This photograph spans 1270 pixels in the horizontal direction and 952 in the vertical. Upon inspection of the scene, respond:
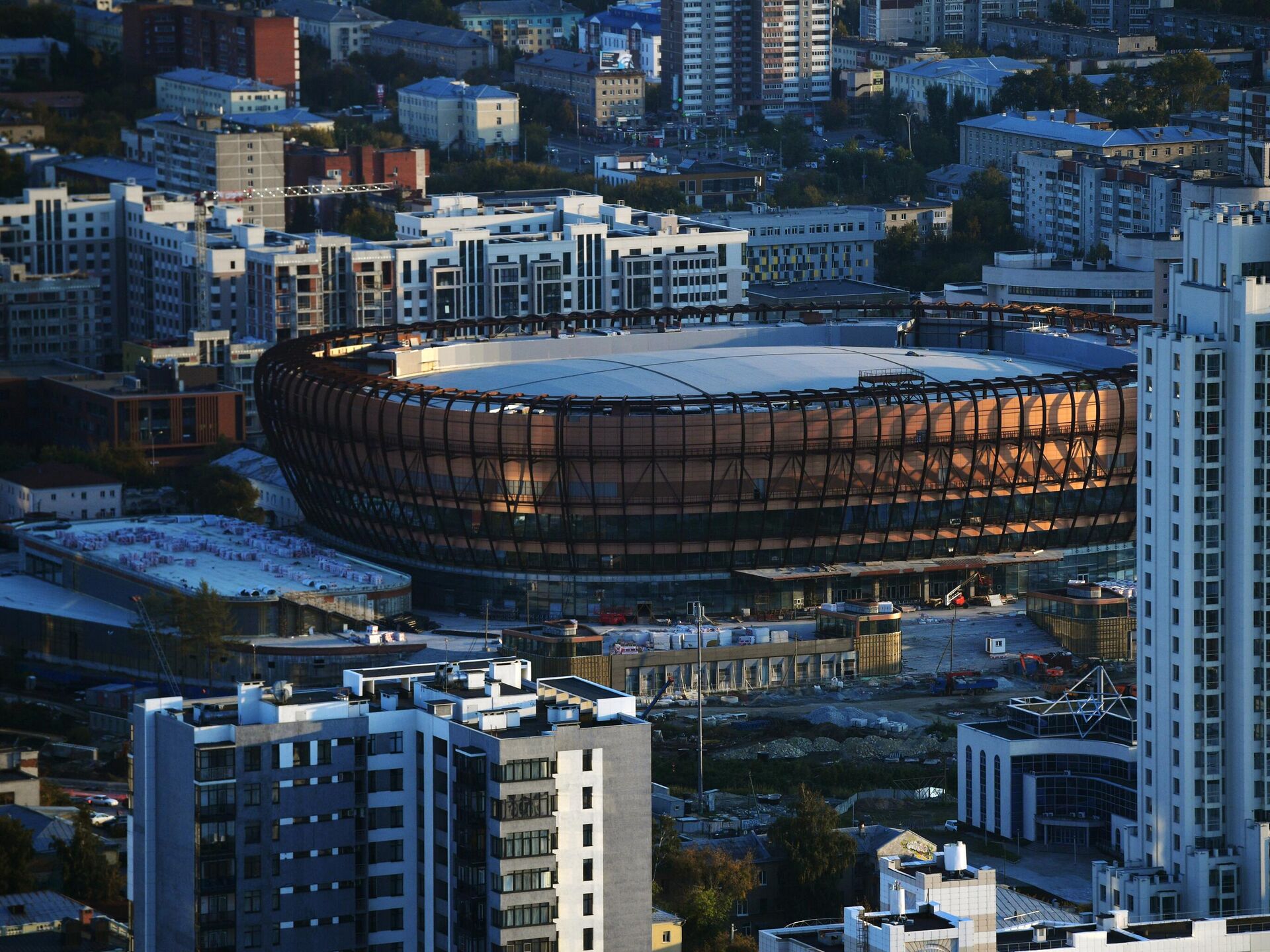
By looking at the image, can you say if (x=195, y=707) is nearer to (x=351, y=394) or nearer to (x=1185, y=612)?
(x=1185, y=612)

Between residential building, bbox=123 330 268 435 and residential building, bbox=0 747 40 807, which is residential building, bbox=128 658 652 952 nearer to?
residential building, bbox=0 747 40 807

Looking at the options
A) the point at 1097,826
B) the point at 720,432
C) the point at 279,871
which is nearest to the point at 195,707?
the point at 279,871

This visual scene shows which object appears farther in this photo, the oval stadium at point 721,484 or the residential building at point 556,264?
the residential building at point 556,264

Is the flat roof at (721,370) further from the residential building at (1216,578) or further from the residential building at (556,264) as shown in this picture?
the residential building at (1216,578)

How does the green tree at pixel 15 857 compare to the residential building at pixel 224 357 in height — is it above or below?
below

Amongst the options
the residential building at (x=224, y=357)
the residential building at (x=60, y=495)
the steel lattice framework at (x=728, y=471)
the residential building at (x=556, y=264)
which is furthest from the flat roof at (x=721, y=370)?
the residential building at (x=556, y=264)

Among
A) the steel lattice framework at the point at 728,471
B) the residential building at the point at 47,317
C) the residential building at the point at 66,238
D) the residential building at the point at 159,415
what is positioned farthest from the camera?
the residential building at the point at 66,238
